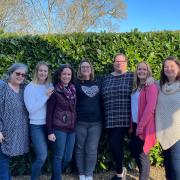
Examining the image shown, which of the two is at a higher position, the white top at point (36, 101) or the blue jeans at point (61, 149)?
the white top at point (36, 101)

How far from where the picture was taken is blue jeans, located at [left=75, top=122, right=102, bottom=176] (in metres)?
5.56

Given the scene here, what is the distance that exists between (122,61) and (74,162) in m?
2.28

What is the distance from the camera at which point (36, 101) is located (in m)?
5.05

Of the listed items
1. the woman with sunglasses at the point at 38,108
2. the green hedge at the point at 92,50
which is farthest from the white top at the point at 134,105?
the woman with sunglasses at the point at 38,108

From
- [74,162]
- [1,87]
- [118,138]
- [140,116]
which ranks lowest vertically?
[74,162]

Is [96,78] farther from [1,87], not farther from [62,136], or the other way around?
[1,87]

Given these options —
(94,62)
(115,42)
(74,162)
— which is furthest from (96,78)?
(74,162)

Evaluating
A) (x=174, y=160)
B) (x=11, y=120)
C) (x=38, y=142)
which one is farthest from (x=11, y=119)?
(x=174, y=160)

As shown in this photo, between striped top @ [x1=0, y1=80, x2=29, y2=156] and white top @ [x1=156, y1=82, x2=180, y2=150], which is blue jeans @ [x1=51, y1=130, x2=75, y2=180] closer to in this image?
striped top @ [x1=0, y1=80, x2=29, y2=156]

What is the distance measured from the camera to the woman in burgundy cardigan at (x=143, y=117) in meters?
4.83

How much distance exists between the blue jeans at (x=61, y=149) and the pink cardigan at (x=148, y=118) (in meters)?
1.19

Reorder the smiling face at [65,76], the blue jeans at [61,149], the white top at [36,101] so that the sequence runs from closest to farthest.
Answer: the white top at [36,101]
the blue jeans at [61,149]
the smiling face at [65,76]

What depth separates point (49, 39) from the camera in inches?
251

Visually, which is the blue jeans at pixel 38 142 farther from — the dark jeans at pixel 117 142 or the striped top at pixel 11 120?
the dark jeans at pixel 117 142
